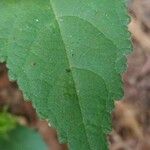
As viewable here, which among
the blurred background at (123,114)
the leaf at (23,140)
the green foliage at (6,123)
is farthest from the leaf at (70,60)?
the blurred background at (123,114)

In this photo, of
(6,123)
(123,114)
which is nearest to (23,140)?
(6,123)

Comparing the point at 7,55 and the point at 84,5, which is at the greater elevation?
the point at 84,5

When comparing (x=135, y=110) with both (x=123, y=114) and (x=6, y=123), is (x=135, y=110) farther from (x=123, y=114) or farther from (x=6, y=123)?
(x=6, y=123)

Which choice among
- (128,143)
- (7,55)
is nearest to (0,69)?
(128,143)

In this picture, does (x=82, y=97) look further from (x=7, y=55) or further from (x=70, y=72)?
(x=7, y=55)

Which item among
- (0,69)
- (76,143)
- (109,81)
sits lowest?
(0,69)
